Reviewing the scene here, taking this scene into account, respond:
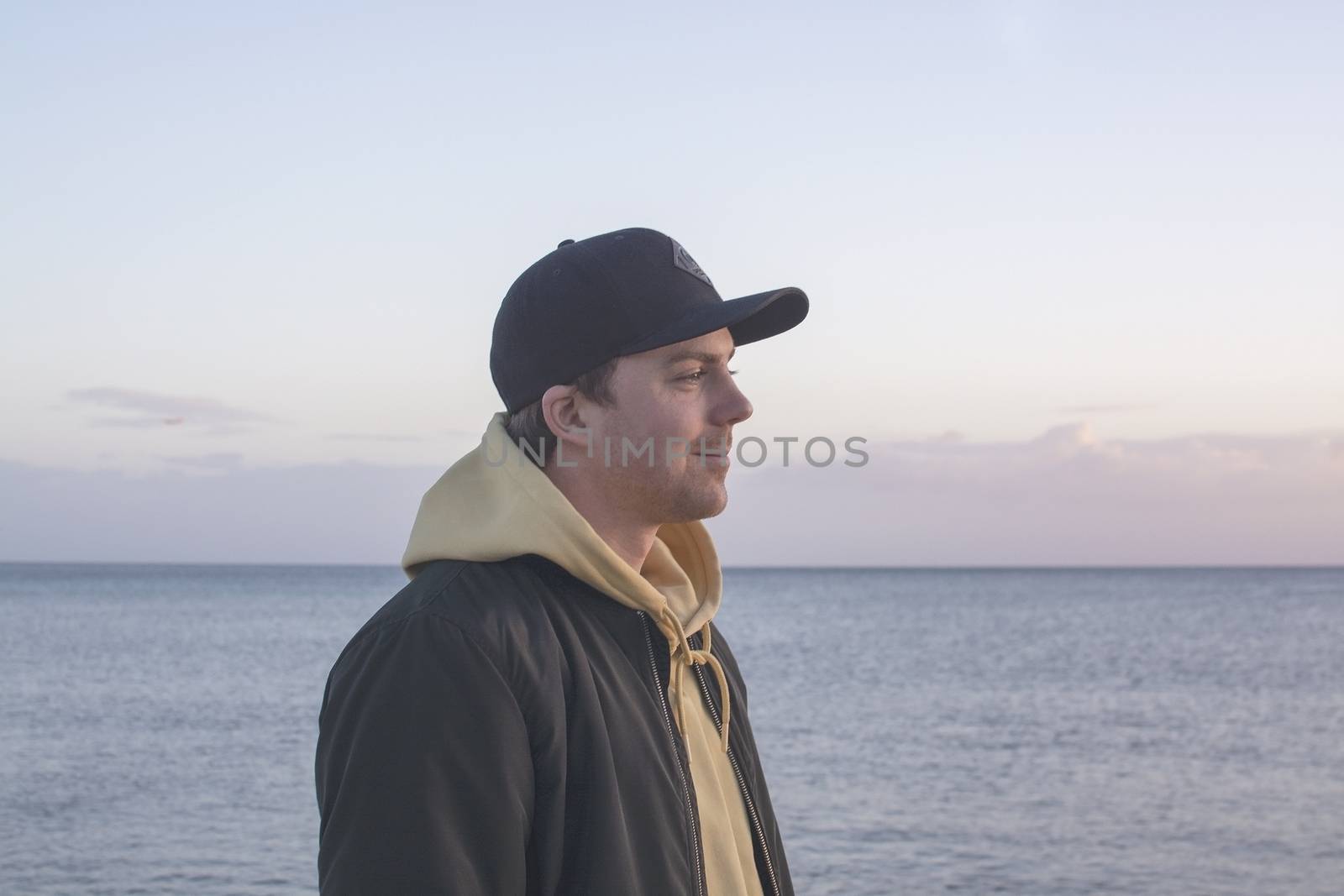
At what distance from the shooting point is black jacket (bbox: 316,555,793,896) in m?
1.76

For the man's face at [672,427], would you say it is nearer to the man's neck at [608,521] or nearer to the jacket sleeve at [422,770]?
the man's neck at [608,521]

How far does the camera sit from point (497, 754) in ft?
5.99

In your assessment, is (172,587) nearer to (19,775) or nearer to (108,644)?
(108,644)

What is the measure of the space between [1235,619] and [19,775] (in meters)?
65.8

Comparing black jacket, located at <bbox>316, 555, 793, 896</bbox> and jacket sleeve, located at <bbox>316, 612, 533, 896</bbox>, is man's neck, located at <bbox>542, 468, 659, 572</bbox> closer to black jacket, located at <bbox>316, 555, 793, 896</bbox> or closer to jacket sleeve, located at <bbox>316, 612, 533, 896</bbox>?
black jacket, located at <bbox>316, 555, 793, 896</bbox>

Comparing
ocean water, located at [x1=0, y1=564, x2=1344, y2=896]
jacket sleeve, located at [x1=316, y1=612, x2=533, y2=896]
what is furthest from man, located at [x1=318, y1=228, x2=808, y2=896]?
ocean water, located at [x1=0, y1=564, x2=1344, y2=896]

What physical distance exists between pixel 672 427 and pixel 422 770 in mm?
809

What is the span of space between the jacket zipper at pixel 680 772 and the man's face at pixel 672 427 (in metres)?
0.23

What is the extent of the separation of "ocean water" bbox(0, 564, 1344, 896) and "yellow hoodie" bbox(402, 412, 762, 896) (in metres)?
9.62

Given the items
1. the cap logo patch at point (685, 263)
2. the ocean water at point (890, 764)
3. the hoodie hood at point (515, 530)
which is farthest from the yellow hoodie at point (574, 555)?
the ocean water at point (890, 764)

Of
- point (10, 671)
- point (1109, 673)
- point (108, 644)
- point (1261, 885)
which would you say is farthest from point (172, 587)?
point (1261, 885)

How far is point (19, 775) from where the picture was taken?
55.9ft

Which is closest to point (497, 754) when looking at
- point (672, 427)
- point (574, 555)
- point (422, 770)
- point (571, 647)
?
point (422, 770)

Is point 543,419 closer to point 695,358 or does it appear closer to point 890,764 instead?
point 695,358
